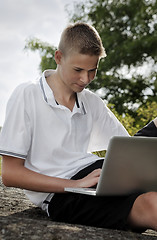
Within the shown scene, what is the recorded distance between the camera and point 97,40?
2.12 m

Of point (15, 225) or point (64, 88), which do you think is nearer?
point (15, 225)

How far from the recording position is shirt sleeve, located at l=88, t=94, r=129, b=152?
7.80 ft

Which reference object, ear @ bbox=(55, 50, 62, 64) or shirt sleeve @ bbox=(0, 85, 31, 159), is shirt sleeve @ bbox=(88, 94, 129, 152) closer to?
ear @ bbox=(55, 50, 62, 64)

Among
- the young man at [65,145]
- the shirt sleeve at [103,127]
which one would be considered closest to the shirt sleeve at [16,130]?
the young man at [65,145]

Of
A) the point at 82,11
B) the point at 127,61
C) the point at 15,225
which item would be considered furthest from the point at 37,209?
the point at 82,11

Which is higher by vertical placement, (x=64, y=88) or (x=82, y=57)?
(x=82, y=57)

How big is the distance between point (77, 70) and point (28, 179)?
682mm

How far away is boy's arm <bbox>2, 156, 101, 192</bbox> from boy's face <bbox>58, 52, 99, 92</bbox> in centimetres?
55

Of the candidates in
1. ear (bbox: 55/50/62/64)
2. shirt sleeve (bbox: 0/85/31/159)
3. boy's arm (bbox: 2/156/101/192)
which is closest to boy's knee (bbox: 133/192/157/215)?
boy's arm (bbox: 2/156/101/192)

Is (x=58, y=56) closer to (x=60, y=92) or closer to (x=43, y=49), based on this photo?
(x=60, y=92)

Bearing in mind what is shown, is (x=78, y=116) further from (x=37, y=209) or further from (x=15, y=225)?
(x=15, y=225)

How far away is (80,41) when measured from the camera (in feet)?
6.77

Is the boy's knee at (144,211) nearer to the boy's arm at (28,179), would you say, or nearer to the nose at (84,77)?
the boy's arm at (28,179)

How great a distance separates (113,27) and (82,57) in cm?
1271
